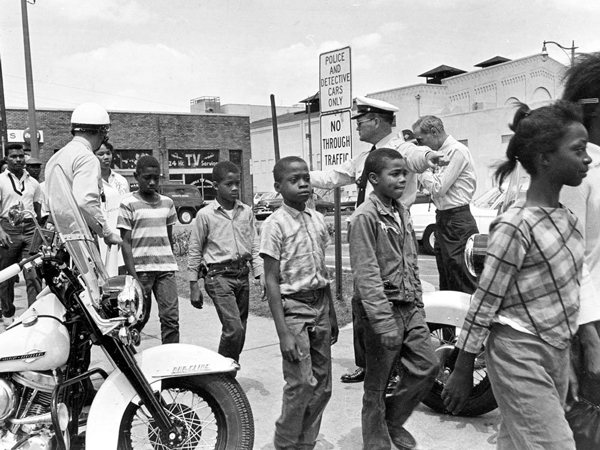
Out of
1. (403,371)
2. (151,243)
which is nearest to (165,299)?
(151,243)

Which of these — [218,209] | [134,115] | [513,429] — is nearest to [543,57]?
[134,115]

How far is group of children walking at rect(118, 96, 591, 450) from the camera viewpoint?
2.21 meters

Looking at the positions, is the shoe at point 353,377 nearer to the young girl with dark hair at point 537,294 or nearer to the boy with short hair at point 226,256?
the boy with short hair at point 226,256

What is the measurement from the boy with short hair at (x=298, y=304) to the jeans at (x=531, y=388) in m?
1.18

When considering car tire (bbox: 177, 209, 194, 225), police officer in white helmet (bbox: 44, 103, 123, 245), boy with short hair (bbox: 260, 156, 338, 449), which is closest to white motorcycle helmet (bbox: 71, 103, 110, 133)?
police officer in white helmet (bbox: 44, 103, 123, 245)

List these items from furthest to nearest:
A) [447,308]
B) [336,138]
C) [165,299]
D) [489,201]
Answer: [489,201], [336,138], [165,299], [447,308]

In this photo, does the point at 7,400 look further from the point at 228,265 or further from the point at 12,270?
the point at 228,265

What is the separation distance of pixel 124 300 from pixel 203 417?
2.50 ft

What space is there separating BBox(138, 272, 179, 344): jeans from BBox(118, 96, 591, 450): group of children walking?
0.04 ft

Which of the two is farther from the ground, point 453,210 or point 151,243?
point 453,210

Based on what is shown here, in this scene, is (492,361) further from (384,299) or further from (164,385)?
(164,385)

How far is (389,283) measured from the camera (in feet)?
10.7

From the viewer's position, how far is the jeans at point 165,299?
4.71m

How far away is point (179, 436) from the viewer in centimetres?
303
